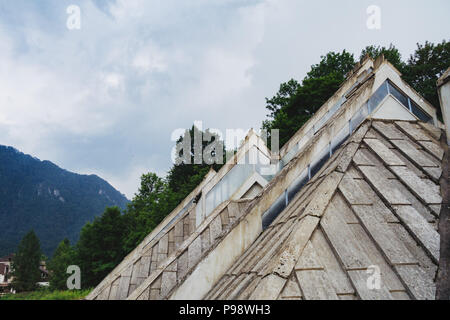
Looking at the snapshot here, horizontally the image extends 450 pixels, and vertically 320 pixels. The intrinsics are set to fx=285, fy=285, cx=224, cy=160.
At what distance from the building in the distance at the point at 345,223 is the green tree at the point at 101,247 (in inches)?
1538

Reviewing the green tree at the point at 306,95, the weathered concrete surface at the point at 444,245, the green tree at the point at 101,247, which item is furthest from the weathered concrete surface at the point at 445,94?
the green tree at the point at 101,247

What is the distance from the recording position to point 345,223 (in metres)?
3.19

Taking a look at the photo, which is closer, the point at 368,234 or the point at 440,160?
the point at 368,234

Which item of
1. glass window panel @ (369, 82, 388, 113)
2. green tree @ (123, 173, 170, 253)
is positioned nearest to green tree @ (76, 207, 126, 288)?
green tree @ (123, 173, 170, 253)

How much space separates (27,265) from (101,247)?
60.0 metres

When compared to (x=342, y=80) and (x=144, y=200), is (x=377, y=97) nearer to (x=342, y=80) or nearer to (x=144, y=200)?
(x=342, y=80)

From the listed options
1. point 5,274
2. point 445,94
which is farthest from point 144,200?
point 5,274

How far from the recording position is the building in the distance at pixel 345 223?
2641mm
